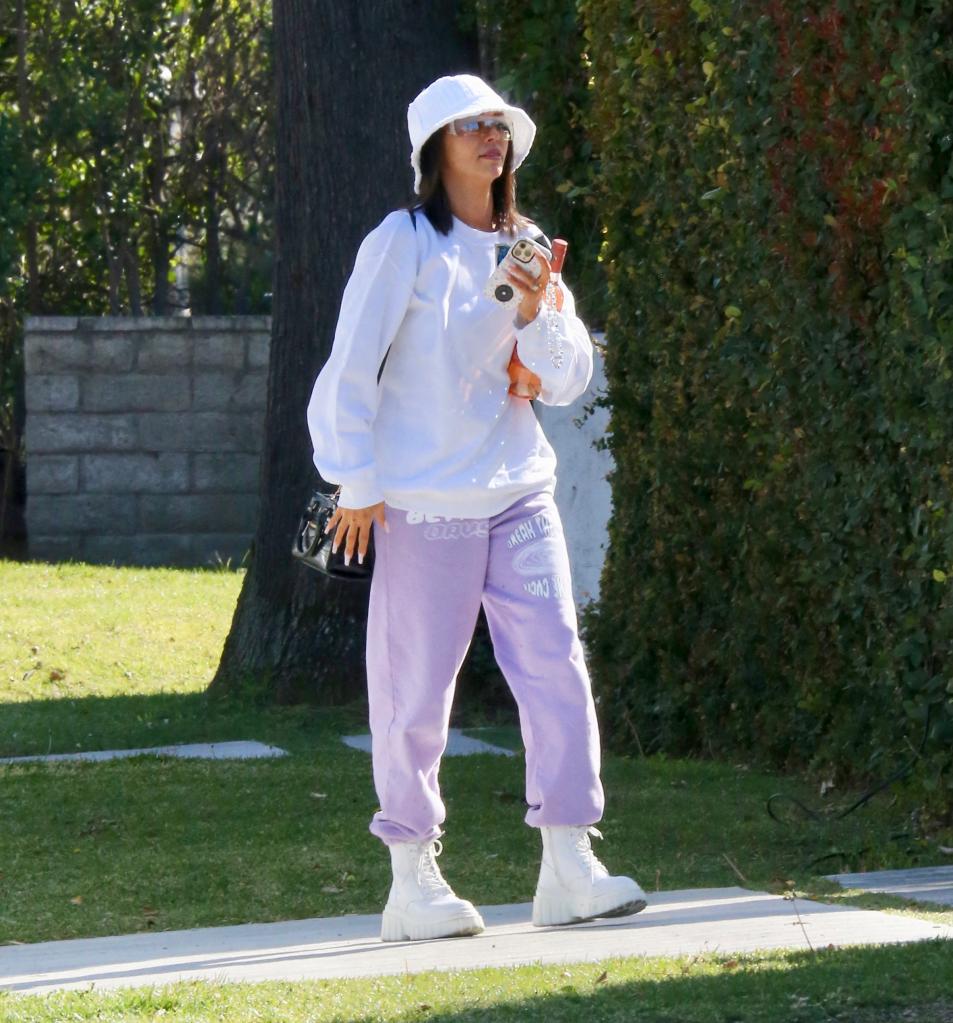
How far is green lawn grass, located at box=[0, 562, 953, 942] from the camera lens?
5.41 m

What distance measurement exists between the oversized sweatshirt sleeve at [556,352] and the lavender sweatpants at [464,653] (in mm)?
273

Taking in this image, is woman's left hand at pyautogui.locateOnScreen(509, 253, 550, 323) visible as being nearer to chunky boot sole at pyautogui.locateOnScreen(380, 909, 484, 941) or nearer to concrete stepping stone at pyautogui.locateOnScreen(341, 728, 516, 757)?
chunky boot sole at pyautogui.locateOnScreen(380, 909, 484, 941)

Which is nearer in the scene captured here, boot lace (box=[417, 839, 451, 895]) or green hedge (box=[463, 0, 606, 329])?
boot lace (box=[417, 839, 451, 895])

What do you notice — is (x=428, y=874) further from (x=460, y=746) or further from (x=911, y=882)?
(x=460, y=746)

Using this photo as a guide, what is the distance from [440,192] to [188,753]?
3.87 metres

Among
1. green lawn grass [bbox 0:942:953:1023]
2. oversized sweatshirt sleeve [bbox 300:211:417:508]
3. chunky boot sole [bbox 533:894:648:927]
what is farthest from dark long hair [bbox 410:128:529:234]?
green lawn grass [bbox 0:942:953:1023]

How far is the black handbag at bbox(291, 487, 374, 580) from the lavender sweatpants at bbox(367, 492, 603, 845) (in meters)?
0.11

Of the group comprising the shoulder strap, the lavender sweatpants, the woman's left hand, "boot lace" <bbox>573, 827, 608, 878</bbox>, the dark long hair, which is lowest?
"boot lace" <bbox>573, 827, 608, 878</bbox>

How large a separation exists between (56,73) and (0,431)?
2759 mm

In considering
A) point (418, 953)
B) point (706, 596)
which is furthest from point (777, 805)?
point (418, 953)

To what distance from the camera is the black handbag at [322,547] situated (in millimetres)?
4680

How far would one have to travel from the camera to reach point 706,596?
292 inches

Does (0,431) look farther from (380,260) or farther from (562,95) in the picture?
(380,260)

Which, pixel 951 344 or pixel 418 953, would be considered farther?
pixel 951 344
